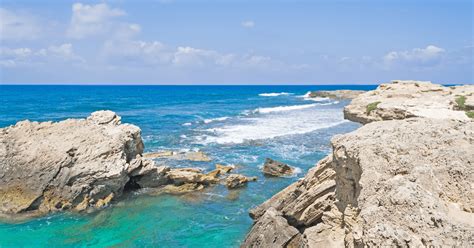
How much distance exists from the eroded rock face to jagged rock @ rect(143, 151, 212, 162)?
21866 millimetres

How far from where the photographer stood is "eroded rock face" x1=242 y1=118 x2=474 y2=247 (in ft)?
17.6

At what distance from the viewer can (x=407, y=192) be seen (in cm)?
582

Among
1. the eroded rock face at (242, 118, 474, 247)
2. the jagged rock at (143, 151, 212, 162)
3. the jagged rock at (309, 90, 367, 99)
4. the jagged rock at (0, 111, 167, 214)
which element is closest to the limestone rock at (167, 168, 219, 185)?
the jagged rock at (0, 111, 167, 214)

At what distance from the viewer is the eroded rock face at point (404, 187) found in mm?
5359

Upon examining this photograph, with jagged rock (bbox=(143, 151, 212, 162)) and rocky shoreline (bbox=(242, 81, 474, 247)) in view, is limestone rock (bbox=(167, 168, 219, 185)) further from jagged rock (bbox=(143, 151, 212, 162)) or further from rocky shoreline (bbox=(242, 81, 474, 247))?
A: rocky shoreline (bbox=(242, 81, 474, 247))

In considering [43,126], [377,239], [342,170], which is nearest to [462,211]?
[377,239]

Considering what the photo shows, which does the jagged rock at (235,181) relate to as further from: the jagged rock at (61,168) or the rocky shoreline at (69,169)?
the jagged rock at (61,168)

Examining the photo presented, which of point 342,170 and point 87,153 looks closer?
point 342,170

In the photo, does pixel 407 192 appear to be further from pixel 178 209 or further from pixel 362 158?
pixel 178 209

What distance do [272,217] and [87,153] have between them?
1171 centimetres

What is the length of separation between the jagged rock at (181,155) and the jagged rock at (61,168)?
27.7 feet

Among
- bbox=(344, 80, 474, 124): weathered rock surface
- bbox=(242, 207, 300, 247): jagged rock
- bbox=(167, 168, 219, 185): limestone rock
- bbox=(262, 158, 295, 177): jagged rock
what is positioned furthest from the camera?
bbox=(262, 158, 295, 177): jagged rock

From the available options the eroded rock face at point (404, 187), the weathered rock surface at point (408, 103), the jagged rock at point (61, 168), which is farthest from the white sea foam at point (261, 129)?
the eroded rock face at point (404, 187)

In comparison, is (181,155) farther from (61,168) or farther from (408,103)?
(408,103)
